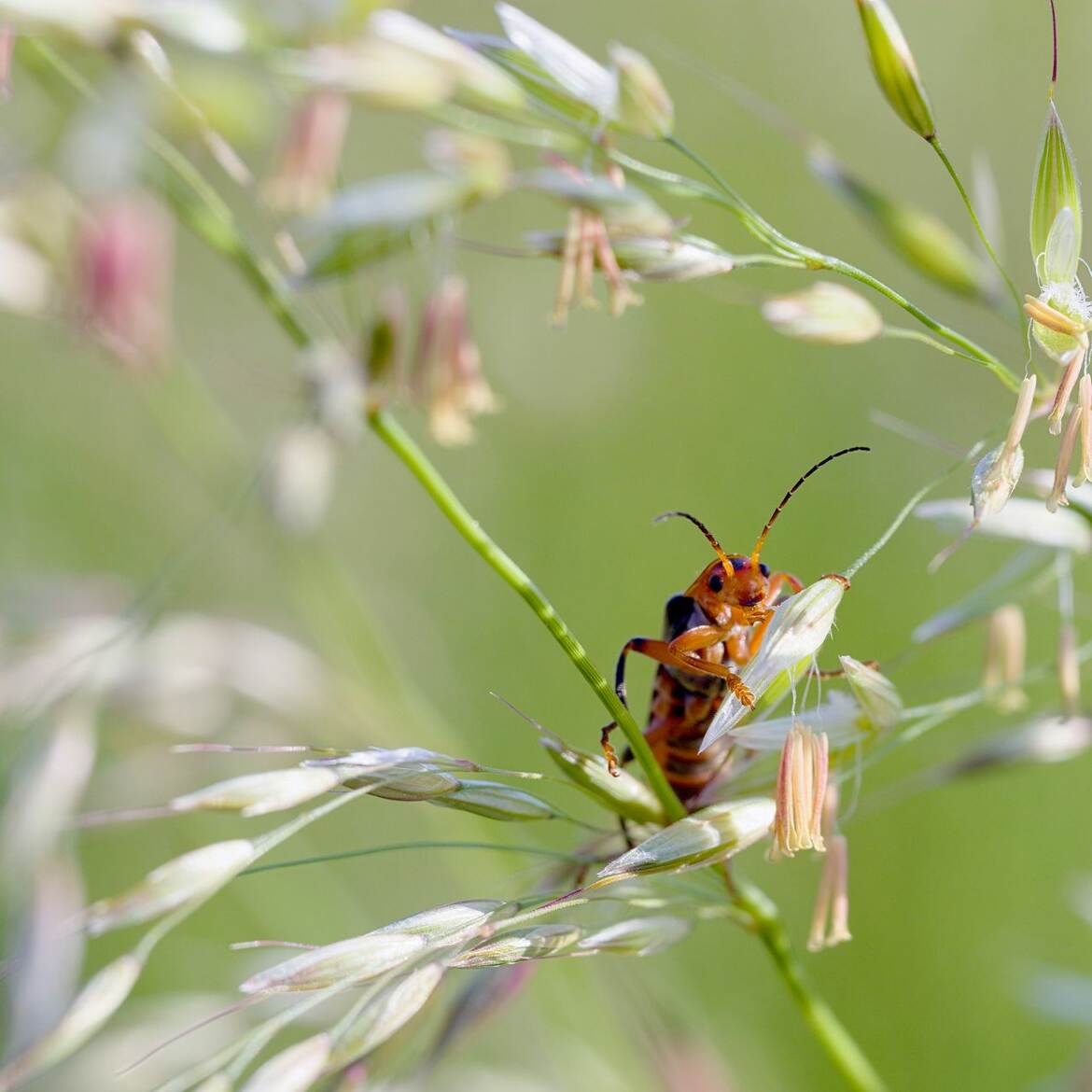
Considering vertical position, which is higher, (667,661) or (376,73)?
(376,73)

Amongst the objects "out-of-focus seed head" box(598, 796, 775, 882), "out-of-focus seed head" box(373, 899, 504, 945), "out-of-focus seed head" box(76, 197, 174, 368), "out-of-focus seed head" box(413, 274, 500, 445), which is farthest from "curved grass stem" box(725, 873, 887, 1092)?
"out-of-focus seed head" box(76, 197, 174, 368)

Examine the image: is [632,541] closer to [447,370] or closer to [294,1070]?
[447,370]

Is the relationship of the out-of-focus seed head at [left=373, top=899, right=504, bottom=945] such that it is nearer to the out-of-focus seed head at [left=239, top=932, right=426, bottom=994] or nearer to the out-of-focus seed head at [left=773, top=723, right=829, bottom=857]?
the out-of-focus seed head at [left=239, top=932, right=426, bottom=994]

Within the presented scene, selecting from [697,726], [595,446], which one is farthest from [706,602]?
[595,446]

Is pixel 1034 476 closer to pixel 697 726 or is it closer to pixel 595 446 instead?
pixel 697 726

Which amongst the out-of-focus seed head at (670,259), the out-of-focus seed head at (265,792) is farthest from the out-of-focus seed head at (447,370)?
the out-of-focus seed head at (265,792)

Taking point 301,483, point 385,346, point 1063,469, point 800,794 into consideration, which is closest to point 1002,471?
point 1063,469
